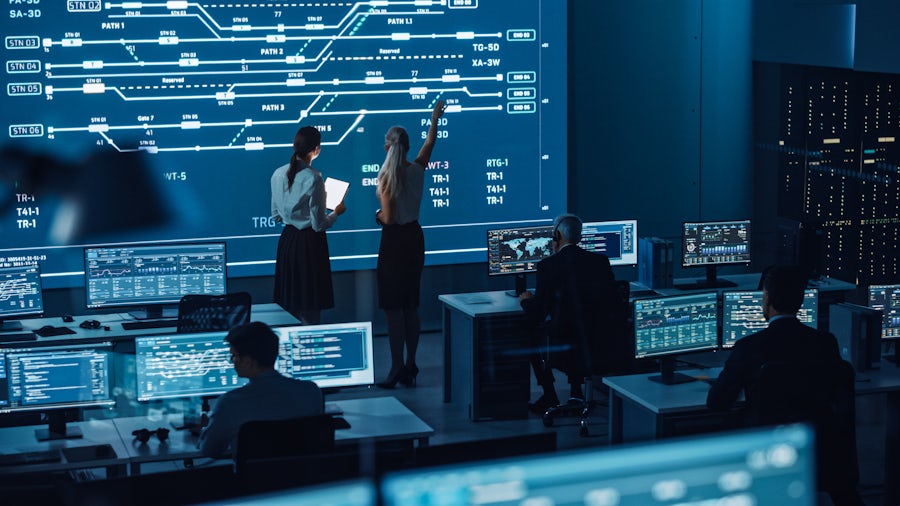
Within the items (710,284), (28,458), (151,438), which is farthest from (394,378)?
(28,458)

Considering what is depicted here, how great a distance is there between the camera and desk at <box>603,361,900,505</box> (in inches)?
217

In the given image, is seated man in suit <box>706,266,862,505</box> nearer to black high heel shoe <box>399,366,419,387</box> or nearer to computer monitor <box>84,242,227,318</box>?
black high heel shoe <box>399,366,419,387</box>

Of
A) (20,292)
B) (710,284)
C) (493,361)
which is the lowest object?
(493,361)

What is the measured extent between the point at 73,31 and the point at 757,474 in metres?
7.14

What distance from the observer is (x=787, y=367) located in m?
4.83

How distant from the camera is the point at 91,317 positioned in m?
7.50

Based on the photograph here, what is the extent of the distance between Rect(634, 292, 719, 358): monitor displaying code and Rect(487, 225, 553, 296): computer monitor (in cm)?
180

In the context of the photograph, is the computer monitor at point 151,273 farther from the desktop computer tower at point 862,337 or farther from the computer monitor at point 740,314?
the desktop computer tower at point 862,337

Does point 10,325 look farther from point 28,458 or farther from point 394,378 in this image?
point 28,458

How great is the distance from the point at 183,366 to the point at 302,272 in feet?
8.26

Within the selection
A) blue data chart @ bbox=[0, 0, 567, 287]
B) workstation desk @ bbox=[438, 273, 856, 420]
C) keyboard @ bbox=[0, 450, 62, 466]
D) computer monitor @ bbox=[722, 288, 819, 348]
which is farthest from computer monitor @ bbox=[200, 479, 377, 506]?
blue data chart @ bbox=[0, 0, 567, 287]

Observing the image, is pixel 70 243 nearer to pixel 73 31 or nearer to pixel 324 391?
pixel 73 31

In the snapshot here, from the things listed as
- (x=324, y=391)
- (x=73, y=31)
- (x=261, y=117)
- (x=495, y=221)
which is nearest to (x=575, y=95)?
(x=495, y=221)

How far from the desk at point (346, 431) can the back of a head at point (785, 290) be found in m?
1.45
